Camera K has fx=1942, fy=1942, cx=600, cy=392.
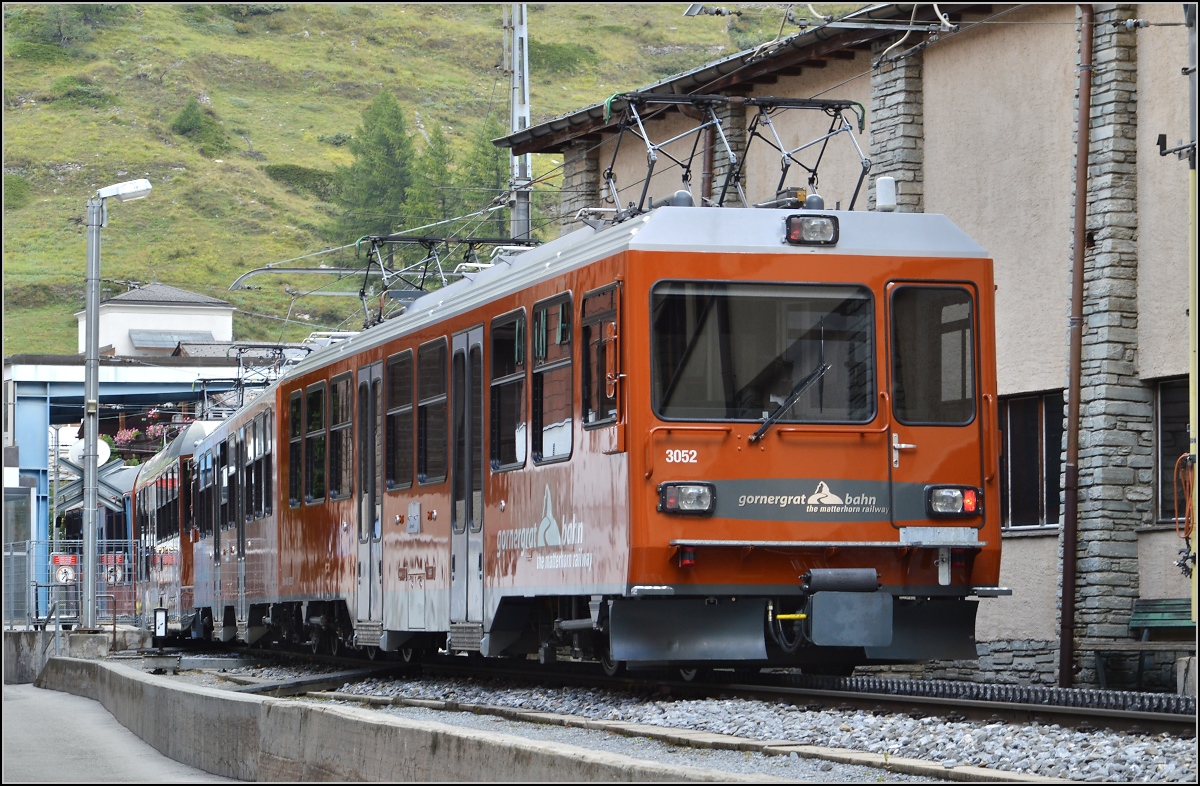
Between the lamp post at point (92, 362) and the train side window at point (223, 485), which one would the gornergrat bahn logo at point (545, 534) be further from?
the lamp post at point (92, 362)

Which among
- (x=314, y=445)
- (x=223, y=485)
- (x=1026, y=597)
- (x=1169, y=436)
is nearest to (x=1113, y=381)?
(x=1169, y=436)

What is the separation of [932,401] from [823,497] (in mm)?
1025

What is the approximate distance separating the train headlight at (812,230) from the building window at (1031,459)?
6.92m

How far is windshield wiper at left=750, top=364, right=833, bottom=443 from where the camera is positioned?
11953mm

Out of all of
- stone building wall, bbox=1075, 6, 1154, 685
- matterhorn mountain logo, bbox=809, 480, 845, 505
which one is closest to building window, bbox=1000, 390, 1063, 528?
stone building wall, bbox=1075, 6, 1154, 685

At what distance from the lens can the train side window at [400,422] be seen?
634 inches

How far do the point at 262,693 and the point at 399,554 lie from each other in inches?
85.1

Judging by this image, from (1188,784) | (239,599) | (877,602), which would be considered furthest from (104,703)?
(1188,784)

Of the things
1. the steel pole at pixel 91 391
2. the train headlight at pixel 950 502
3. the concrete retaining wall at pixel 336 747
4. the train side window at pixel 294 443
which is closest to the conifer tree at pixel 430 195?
the steel pole at pixel 91 391

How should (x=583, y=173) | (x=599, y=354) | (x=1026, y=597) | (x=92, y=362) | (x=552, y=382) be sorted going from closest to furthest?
1. (x=599, y=354)
2. (x=552, y=382)
3. (x=1026, y=597)
4. (x=583, y=173)
5. (x=92, y=362)

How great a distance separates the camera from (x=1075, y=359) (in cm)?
1783

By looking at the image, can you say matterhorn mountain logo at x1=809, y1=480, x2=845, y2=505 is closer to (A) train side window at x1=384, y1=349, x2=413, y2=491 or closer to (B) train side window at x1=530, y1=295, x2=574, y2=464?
(B) train side window at x1=530, y1=295, x2=574, y2=464

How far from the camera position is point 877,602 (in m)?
11.9

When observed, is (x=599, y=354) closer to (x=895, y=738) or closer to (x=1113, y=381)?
(x=895, y=738)
